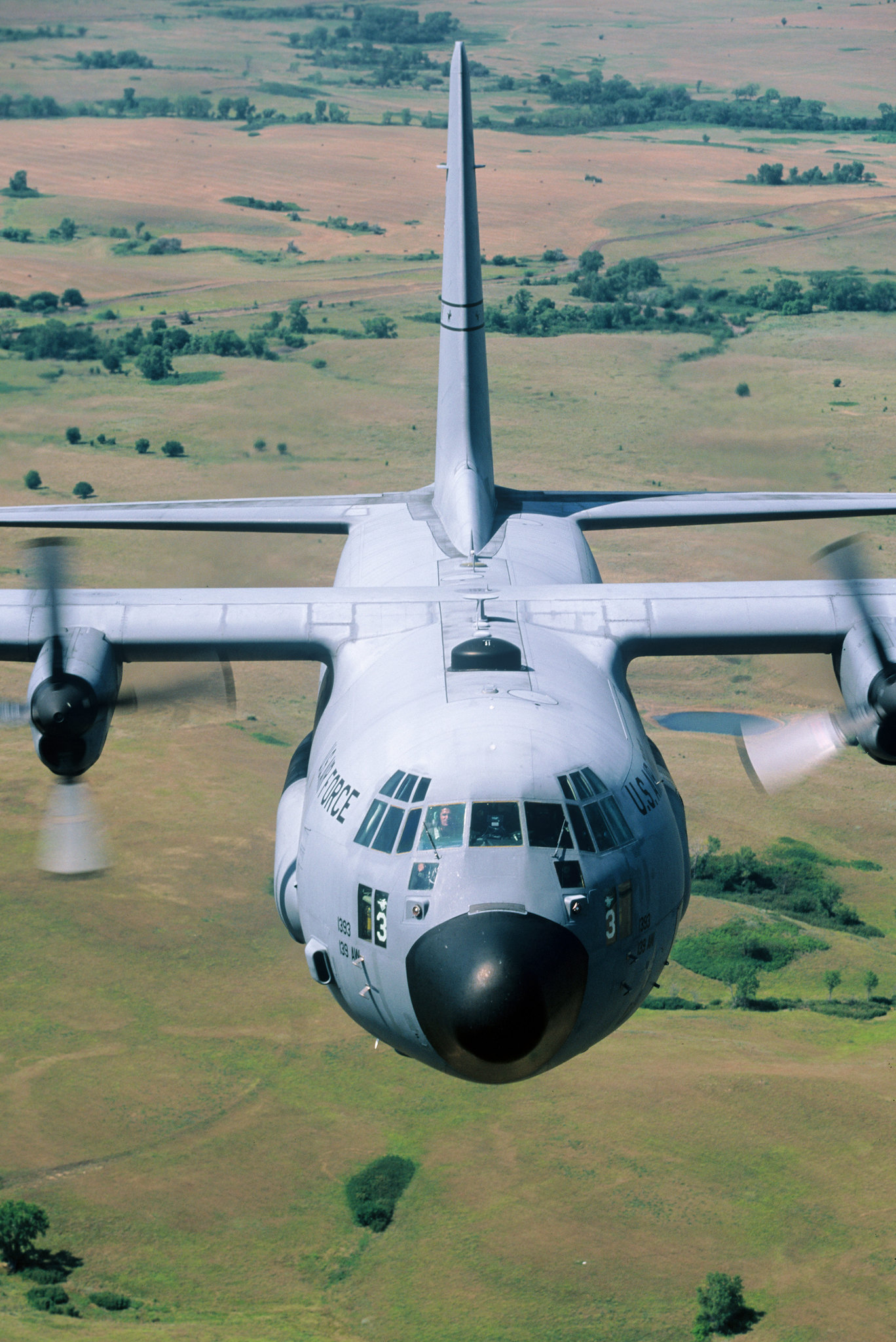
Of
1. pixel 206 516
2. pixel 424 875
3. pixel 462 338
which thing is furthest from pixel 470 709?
pixel 206 516

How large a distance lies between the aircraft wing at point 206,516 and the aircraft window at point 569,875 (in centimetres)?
1506

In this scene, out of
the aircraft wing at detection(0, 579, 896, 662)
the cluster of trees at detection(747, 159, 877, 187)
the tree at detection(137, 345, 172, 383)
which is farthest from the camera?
the cluster of trees at detection(747, 159, 877, 187)

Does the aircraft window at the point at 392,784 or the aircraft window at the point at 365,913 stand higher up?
the aircraft window at the point at 392,784

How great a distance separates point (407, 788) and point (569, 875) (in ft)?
8.49

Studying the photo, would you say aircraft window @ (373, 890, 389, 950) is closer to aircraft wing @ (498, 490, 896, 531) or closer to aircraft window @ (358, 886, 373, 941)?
aircraft window @ (358, 886, 373, 941)

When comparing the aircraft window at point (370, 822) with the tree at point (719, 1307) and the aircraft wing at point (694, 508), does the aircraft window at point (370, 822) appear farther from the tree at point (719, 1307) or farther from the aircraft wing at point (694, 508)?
the tree at point (719, 1307)

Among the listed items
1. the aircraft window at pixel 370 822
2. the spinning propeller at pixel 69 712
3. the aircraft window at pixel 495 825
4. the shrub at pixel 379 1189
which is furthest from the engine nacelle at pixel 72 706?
the shrub at pixel 379 1189

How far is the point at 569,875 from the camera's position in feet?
59.2

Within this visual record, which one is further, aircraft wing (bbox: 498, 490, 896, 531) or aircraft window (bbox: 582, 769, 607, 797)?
aircraft wing (bbox: 498, 490, 896, 531)

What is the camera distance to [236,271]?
472ft

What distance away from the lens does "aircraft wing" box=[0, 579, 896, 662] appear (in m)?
24.4

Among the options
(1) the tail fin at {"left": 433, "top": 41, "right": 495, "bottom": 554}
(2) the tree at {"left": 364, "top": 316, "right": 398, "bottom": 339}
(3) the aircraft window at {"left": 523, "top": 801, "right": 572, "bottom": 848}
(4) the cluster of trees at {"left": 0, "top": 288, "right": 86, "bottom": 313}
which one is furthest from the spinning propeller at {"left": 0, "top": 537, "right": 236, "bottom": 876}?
(4) the cluster of trees at {"left": 0, "top": 288, "right": 86, "bottom": 313}

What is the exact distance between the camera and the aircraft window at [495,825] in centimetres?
1805

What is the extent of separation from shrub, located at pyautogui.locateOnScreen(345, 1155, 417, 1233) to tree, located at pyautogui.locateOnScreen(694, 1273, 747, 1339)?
31.4 ft
